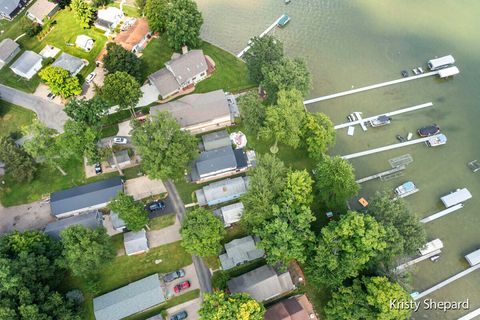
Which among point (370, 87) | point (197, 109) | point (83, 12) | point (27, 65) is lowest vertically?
point (370, 87)

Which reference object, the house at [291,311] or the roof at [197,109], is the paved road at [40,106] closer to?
the roof at [197,109]

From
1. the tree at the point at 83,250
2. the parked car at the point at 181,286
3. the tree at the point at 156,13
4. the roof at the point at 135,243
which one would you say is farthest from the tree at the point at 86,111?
the parked car at the point at 181,286

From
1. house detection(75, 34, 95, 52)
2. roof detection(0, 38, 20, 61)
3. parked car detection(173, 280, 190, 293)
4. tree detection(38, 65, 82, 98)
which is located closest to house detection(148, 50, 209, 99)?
tree detection(38, 65, 82, 98)

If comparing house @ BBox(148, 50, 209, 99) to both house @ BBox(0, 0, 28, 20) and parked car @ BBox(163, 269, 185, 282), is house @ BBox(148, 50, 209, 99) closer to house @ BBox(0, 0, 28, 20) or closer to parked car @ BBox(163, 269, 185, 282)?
parked car @ BBox(163, 269, 185, 282)

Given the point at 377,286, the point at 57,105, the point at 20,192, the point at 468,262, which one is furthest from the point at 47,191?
the point at 468,262

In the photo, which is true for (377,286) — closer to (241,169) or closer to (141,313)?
(241,169)

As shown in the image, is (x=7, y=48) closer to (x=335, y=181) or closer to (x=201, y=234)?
(x=201, y=234)

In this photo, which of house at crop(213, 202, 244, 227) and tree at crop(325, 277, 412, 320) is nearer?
tree at crop(325, 277, 412, 320)

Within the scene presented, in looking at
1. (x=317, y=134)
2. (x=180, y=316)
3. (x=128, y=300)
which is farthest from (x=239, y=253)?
(x=317, y=134)
